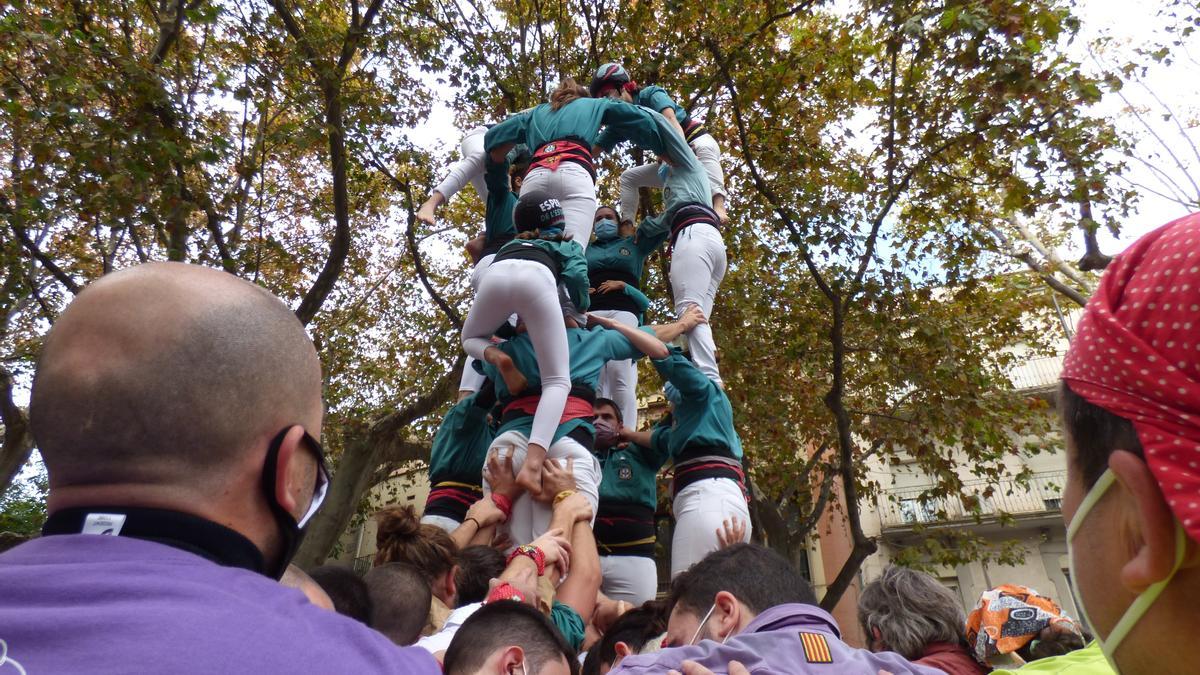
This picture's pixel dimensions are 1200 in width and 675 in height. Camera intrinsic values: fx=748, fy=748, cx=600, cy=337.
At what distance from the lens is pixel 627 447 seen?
552cm

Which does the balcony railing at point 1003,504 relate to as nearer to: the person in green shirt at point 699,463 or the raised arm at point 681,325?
the raised arm at point 681,325

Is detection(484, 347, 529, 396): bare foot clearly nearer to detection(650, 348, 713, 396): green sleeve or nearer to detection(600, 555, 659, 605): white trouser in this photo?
detection(650, 348, 713, 396): green sleeve

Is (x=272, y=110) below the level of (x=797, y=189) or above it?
above

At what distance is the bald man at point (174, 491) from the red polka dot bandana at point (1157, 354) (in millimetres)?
1121

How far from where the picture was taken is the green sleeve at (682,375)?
15.6 ft

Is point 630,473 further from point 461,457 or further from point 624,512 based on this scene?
point 461,457

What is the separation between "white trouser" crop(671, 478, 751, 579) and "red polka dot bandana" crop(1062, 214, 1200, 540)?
11.4 feet

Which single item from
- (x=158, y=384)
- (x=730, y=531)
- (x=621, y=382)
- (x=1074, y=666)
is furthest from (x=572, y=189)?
(x=158, y=384)

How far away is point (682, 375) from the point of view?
474cm

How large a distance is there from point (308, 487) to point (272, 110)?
31.6 feet

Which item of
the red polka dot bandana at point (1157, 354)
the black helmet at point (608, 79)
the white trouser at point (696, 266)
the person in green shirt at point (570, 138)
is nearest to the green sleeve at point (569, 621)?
the red polka dot bandana at point (1157, 354)

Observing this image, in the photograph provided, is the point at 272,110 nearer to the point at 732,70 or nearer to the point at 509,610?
the point at 732,70

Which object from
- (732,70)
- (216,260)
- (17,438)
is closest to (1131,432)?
(216,260)

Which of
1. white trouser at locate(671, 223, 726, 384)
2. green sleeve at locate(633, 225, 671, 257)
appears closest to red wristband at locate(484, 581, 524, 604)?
white trouser at locate(671, 223, 726, 384)
